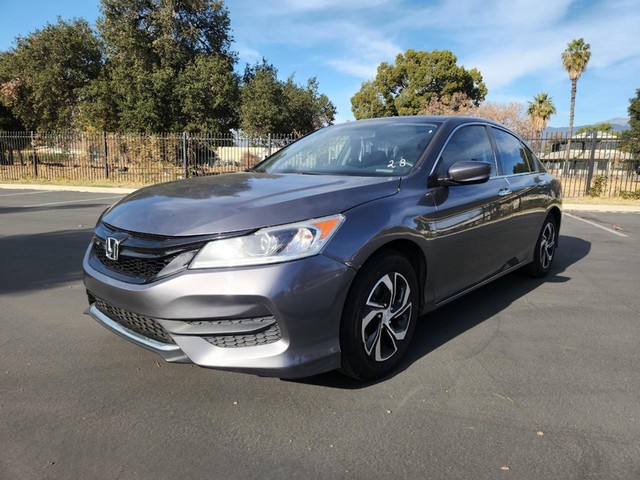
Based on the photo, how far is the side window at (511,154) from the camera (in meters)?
4.41

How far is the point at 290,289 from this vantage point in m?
2.30

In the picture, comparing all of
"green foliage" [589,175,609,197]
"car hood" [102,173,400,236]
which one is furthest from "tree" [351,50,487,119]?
"car hood" [102,173,400,236]

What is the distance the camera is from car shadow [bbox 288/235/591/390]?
2.91 meters

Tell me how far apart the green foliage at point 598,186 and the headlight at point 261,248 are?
16.7 meters

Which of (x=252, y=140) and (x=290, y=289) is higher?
(x=252, y=140)

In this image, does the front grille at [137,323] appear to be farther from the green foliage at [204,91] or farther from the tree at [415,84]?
the tree at [415,84]

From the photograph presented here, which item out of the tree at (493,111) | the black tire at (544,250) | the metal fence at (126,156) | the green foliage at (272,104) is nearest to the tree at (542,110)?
the tree at (493,111)

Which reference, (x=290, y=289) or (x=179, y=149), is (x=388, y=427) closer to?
(x=290, y=289)

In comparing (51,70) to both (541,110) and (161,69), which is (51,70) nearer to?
(161,69)

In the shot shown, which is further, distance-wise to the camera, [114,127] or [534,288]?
[114,127]

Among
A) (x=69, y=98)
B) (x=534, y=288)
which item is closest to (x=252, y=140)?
(x=69, y=98)

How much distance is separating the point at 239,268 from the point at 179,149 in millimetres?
19034

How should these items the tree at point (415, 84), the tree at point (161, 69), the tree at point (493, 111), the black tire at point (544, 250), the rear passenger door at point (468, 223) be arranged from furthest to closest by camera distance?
the tree at point (415, 84) → the tree at point (493, 111) → the tree at point (161, 69) → the black tire at point (544, 250) → the rear passenger door at point (468, 223)

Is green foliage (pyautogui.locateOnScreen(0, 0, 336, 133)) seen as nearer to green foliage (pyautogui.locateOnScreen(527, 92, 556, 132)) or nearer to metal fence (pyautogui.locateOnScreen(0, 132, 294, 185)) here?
metal fence (pyautogui.locateOnScreen(0, 132, 294, 185))
